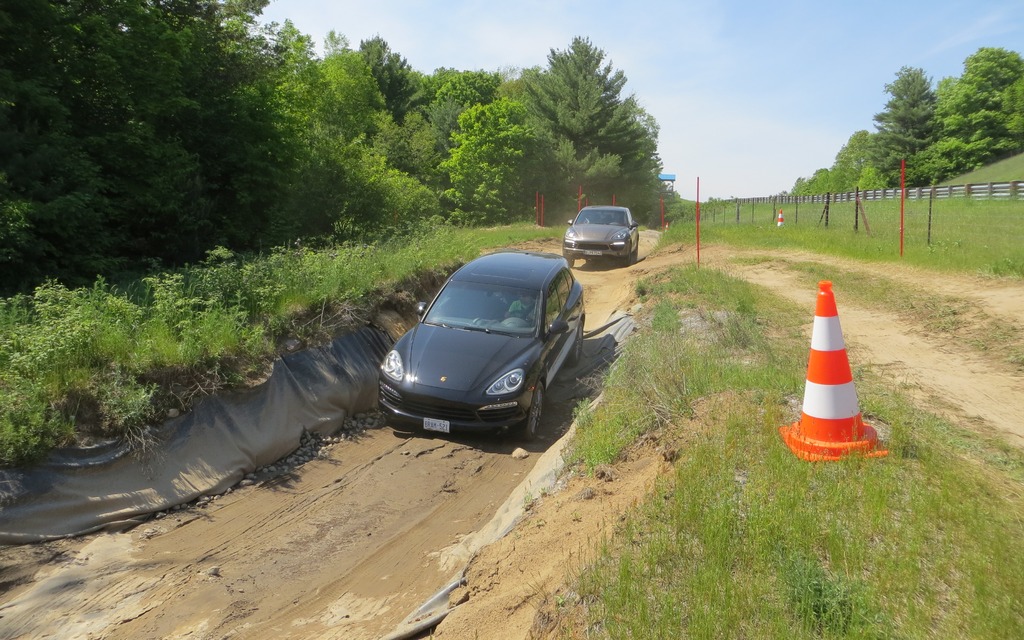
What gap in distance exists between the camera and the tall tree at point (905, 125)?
62.2m

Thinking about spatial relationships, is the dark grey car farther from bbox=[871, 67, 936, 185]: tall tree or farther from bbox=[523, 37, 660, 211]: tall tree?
bbox=[871, 67, 936, 185]: tall tree

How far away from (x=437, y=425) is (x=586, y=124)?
43.9 metres

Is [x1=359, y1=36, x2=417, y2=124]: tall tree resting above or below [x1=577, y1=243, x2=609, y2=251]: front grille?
above

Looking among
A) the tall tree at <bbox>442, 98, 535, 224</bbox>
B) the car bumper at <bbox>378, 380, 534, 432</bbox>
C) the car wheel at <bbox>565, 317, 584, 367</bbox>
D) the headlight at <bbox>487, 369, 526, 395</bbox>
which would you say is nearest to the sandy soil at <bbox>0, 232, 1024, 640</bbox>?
the car bumper at <bbox>378, 380, 534, 432</bbox>

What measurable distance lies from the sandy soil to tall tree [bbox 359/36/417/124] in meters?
52.1

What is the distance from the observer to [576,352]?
10648 mm

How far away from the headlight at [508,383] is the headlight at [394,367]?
3.48 ft

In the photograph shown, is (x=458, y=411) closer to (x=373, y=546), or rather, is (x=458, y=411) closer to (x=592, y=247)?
(x=373, y=546)

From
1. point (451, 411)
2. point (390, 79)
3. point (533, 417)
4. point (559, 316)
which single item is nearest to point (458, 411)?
point (451, 411)

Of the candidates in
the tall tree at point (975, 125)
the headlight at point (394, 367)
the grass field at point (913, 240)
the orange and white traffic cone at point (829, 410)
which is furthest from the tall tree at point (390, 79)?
the orange and white traffic cone at point (829, 410)

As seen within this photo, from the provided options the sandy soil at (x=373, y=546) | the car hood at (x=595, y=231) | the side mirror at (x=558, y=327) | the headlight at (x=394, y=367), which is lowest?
the sandy soil at (x=373, y=546)

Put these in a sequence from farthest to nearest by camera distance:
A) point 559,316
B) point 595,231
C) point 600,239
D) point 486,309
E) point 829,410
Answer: point 595,231, point 600,239, point 559,316, point 486,309, point 829,410

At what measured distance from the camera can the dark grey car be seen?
20.2 metres

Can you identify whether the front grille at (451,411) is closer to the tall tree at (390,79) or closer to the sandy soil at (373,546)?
the sandy soil at (373,546)
